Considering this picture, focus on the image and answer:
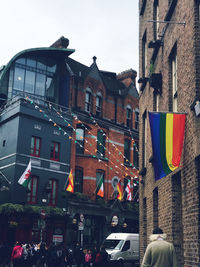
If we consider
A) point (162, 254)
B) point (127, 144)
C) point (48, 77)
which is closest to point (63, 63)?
point (48, 77)

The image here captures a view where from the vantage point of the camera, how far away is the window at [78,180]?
111 ft

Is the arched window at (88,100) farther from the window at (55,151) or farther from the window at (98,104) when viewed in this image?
the window at (55,151)

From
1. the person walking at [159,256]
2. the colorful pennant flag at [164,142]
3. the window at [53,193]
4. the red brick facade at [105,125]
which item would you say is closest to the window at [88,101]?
the red brick facade at [105,125]

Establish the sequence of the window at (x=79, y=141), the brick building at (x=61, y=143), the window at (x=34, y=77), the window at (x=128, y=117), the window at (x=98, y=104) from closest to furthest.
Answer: the brick building at (x=61, y=143), the window at (x=34, y=77), the window at (x=79, y=141), the window at (x=98, y=104), the window at (x=128, y=117)

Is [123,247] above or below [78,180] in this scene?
below

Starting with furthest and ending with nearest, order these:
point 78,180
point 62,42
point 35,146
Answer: point 62,42 → point 78,180 → point 35,146

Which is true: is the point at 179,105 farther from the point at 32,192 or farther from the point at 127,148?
the point at 127,148

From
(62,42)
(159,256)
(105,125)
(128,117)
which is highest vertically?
(62,42)

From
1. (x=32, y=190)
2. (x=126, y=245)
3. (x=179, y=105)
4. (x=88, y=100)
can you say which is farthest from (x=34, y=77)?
(x=179, y=105)

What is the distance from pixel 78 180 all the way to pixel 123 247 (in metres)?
10.2

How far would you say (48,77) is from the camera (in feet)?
117

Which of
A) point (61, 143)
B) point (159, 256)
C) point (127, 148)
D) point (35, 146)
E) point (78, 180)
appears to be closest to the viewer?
point (159, 256)

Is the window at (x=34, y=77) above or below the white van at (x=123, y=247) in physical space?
above

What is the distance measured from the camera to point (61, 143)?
3297 cm
